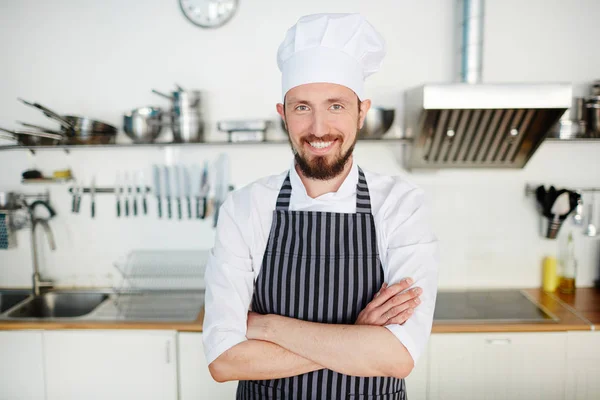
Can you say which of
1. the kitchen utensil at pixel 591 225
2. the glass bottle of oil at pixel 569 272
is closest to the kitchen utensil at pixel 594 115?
the kitchen utensil at pixel 591 225

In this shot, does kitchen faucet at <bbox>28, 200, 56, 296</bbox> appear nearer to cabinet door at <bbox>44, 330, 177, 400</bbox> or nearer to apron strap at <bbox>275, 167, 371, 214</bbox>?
cabinet door at <bbox>44, 330, 177, 400</bbox>

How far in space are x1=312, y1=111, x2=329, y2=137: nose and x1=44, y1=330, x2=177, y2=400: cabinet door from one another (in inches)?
59.6

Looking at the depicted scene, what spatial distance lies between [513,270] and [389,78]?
4.86ft

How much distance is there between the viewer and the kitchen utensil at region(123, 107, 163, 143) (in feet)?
8.69

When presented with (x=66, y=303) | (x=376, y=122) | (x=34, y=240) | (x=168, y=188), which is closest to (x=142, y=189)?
(x=168, y=188)

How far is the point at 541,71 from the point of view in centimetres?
282

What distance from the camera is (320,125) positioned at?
1363mm

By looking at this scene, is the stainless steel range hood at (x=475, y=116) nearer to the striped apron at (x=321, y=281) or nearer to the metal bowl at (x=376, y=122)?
the metal bowl at (x=376, y=122)

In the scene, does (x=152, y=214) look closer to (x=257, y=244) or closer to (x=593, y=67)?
(x=257, y=244)

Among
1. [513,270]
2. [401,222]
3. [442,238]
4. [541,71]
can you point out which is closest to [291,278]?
[401,222]

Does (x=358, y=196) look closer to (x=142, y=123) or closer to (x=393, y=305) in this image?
(x=393, y=305)

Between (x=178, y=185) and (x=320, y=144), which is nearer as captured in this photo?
(x=320, y=144)

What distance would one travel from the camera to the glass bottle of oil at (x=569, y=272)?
284 centimetres

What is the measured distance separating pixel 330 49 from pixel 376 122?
46.5 inches
